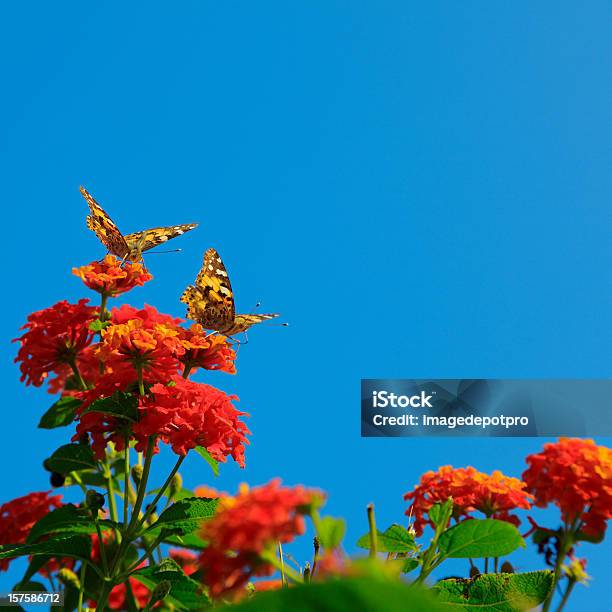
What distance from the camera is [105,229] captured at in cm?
281

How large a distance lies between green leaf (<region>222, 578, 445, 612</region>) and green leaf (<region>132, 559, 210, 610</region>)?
1063mm

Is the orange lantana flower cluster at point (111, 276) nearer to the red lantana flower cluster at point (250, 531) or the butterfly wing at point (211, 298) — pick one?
the butterfly wing at point (211, 298)

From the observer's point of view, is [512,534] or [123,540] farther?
[123,540]

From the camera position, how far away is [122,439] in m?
2.00

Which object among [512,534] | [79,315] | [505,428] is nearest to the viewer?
[512,534]

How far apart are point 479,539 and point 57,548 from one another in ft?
3.76

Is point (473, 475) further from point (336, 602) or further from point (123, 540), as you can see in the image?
point (336, 602)

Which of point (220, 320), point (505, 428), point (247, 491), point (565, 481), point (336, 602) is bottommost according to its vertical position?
point (336, 602)

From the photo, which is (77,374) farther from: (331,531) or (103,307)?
(331,531)

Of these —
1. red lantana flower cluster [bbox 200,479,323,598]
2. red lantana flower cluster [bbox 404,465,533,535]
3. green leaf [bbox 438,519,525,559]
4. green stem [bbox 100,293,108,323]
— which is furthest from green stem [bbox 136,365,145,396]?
red lantana flower cluster [bbox 200,479,323,598]

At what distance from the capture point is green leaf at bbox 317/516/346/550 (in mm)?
641

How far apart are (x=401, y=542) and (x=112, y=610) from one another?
52.6 inches

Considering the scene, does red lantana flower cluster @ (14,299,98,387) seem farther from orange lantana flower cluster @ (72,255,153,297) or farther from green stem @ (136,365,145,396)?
green stem @ (136,365,145,396)

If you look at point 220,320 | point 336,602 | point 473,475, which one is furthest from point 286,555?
point 220,320
